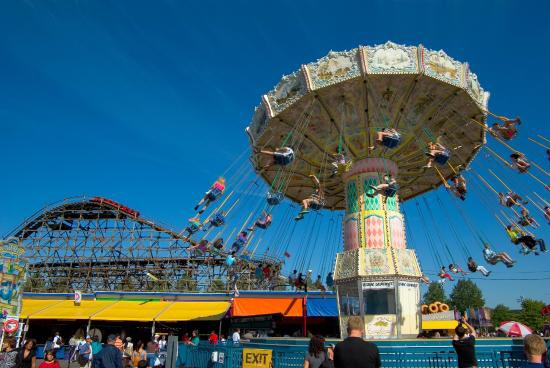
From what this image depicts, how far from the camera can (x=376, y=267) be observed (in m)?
13.4

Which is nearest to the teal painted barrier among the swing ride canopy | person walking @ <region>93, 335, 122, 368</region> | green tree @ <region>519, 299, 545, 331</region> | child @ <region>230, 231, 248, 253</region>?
person walking @ <region>93, 335, 122, 368</region>

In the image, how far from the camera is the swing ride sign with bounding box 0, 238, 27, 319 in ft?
56.9

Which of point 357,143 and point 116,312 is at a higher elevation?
point 357,143

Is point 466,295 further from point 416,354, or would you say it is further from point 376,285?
point 416,354

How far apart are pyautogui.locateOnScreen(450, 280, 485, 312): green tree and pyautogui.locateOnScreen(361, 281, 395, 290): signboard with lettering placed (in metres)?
61.6

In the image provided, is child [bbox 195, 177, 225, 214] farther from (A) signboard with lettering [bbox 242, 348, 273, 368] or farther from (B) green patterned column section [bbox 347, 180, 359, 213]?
(A) signboard with lettering [bbox 242, 348, 273, 368]

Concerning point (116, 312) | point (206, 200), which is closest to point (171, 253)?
point (116, 312)

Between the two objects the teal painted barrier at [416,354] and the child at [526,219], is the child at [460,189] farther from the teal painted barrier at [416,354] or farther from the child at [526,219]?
the teal painted barrier at [416,354]

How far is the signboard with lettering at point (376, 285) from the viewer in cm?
1312

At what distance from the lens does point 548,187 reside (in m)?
12.1

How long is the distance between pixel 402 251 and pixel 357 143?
4.26 m

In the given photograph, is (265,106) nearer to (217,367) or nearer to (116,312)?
(217,367)

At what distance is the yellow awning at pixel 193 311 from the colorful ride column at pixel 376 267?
10559 millimetres

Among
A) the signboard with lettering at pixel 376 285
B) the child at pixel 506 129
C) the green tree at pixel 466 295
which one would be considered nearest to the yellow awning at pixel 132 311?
the signboard with lettering at pixel 376 285
